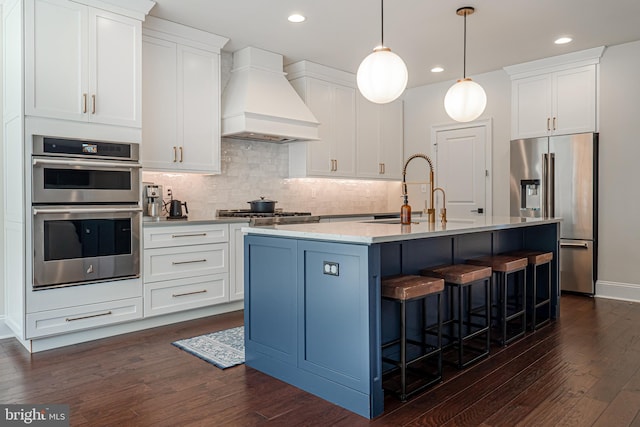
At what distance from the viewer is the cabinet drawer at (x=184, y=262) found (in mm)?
3873

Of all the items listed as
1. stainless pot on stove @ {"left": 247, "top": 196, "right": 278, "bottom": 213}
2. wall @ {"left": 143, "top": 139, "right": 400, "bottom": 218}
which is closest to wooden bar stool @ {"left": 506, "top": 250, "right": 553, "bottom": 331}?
stainless pot on stove @ {"left": 247, "top": 196, "right": 278, "bottom": 213}

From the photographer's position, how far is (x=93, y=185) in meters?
3.51

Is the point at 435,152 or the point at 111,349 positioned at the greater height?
the point at 435,152

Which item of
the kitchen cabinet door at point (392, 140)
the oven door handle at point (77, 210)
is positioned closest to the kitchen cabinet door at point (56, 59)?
the oven door handle at point (77, 210)

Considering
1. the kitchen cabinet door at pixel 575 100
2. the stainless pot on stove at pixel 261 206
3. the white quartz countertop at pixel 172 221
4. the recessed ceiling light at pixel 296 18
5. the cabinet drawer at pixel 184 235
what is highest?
the recessed ceiling light at pixel 296 18

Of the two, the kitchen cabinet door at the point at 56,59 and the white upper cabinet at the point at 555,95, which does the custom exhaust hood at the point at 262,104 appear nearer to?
the kitchen cabinet door at the point at 56,59

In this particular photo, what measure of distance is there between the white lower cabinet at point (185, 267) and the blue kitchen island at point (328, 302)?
1211mm

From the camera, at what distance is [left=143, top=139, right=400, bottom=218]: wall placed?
4.85m

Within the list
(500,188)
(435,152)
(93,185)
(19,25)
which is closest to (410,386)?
(93,185)

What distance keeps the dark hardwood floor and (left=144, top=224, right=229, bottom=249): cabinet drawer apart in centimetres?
80

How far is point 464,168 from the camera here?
250 inches

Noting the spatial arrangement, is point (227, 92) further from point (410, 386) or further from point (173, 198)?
point (410, 386)

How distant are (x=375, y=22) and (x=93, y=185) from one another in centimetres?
284

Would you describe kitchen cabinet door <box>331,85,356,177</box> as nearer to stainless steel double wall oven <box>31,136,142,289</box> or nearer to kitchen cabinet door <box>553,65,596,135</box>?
kitchen cabinet door <box>553,65,596,135</box>
